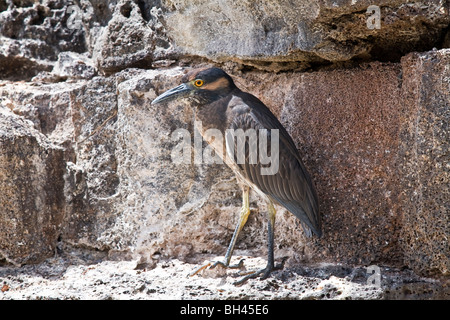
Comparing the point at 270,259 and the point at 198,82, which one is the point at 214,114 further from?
the point at 270,259

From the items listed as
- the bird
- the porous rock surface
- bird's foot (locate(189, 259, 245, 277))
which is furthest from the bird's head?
bird's foot (locate(189, 259, 245, 277))

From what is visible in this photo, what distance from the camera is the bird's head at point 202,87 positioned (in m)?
2.67

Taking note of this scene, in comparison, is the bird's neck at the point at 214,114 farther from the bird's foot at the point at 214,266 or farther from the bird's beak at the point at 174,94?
the bird's foot at the point at 214,266

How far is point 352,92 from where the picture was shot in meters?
2.74

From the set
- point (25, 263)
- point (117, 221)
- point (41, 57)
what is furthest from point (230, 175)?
point (41, 57)

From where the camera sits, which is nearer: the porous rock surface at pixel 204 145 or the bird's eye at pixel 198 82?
the porous rock surface at pixel 204 145

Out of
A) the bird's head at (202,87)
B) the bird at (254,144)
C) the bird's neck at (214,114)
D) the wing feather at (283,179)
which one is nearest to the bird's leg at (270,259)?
the bird at (254,144)

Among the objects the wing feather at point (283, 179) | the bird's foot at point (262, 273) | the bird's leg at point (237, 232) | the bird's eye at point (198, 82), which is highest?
the bird's eye at point (198, 82)

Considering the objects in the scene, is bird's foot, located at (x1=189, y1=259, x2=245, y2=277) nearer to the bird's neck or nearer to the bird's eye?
the bird's neck

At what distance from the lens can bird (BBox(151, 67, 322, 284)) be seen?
2.61 m

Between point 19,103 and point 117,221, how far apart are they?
0.81 metres

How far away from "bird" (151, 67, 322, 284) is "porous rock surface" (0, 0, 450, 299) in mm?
126

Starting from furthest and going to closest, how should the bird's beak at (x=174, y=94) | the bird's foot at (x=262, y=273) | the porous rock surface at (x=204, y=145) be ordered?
the bird's beak at (x=174, y=94)
the bird's foot at (x=262, y=273)
the porous rock surface at (x=204, y=145)

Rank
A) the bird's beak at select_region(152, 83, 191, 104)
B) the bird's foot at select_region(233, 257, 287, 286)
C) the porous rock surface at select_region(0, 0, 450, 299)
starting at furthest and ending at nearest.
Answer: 1. the bird's beak at select_region(152, 83, 191, 104)
2. the bird's foot at select_region(233, 257, 287, 286)
3. the porous rock surface at select_region(0, 0, 450, 299)
